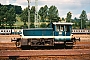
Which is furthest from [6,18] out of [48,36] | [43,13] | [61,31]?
[61,31]

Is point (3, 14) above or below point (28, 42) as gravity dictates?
above

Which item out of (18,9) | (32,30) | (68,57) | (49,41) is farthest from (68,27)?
(18,9)

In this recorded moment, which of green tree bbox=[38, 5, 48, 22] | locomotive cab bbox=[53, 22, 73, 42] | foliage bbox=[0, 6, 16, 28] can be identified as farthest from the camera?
green tree bbox=[38, 5, 48, 22]

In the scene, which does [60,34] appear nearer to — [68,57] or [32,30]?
[32,30]

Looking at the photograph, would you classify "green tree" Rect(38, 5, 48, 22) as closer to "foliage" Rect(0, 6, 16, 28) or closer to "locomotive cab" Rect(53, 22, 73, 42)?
"foliage" Rect(0, 6, 16, 28)

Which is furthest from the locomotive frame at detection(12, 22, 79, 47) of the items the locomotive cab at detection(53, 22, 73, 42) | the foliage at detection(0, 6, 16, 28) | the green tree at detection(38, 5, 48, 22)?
the green tree at detection(38, 5, 48, 22)

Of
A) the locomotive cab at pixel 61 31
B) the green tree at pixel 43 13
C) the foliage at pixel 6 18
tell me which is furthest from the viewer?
the green tree at pixel 43 13

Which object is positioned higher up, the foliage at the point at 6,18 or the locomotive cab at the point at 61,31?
the foliage at the point at 6,18

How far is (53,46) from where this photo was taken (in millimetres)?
19547

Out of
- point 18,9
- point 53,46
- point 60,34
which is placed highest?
point 18,9

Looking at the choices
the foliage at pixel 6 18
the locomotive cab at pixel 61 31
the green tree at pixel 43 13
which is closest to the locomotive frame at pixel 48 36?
the locomotive cab at pixel 61 31

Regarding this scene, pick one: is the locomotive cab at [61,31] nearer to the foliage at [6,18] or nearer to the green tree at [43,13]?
the foliage at [6,18]

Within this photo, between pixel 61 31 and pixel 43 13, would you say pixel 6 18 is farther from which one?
pixel 61 31

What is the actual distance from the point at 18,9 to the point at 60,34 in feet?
314
